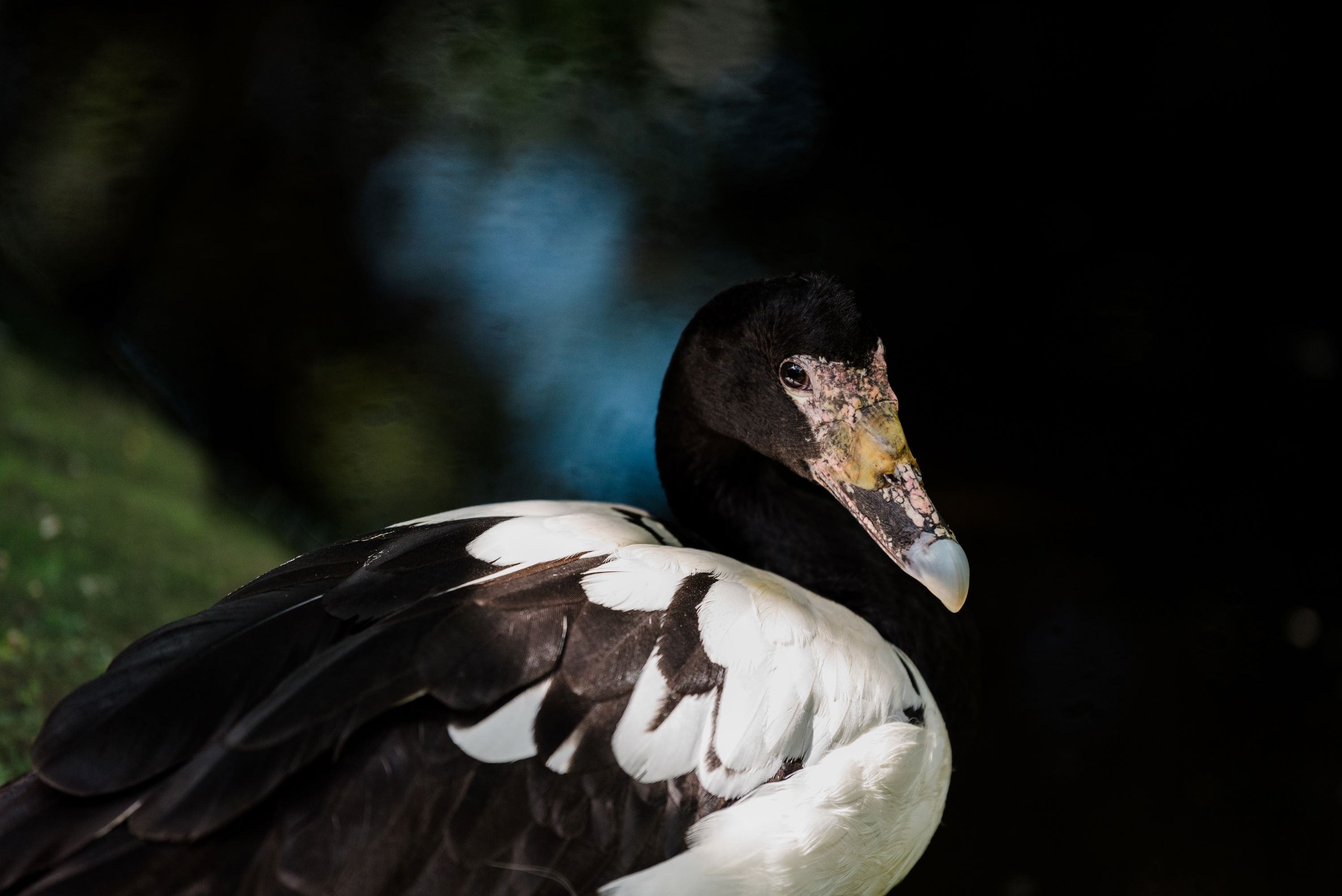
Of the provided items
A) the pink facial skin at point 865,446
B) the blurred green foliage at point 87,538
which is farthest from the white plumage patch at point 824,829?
the blurred green foliage at point 87,538

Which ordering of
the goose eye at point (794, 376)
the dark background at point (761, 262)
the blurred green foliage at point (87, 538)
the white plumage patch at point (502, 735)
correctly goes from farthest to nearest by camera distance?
the dark background at point (761, 262) → the blurred green foliage at point (87, 538) → the goose eye at point (794, 376) → the white plumage patch at point (502, 735)

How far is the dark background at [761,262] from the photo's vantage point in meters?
2.70

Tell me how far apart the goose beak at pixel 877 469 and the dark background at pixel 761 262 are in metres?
0.91

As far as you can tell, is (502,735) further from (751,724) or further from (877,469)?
(877,469)

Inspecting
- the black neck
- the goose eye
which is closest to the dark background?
the black neck

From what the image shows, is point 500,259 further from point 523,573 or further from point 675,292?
point 523,573

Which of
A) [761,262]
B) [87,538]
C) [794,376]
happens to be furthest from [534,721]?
[761,262]

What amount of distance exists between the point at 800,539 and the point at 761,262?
1.36 m

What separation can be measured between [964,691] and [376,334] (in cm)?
209

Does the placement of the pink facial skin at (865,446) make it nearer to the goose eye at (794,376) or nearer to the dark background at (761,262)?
the goose eye at (794,376)

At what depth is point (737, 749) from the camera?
1477 mm

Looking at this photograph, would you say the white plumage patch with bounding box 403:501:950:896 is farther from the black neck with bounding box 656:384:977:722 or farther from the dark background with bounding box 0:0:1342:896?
the dark background with bounding box 0:0:1342:896

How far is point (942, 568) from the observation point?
168 centimetres

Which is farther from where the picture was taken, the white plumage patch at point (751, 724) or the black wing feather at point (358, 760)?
the white plumage patch at point (751, 724)
